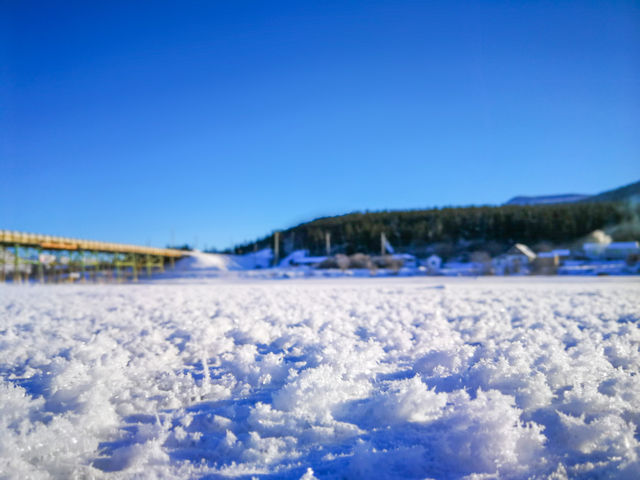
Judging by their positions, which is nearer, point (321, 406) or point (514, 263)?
point (321, 406)

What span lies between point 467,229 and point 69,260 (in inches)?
1337

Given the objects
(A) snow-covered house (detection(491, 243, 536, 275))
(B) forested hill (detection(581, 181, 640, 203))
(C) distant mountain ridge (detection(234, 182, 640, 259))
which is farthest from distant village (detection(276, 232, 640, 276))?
(B) forested hill (detection(581, 181, 640, 203))

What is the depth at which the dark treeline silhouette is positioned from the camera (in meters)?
32.7

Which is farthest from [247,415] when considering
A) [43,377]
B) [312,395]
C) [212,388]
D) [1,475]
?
[43,377]

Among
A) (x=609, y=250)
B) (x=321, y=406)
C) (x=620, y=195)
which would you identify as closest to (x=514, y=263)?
(x=609, y=250)

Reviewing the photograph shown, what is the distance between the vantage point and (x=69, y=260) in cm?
1992

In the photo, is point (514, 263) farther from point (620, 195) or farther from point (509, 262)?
point (620, 195)

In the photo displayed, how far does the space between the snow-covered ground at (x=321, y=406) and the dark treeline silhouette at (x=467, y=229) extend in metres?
25.6

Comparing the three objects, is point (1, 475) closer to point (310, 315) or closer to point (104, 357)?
point (104, 357)

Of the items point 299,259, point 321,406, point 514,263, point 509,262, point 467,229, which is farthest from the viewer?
point 467,229

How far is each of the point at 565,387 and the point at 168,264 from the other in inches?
1450

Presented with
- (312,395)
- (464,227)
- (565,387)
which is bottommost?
(565,387)

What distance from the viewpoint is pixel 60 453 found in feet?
5.60

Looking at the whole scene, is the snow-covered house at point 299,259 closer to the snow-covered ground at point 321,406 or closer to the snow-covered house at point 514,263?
the snow-covered house at point 514,263
